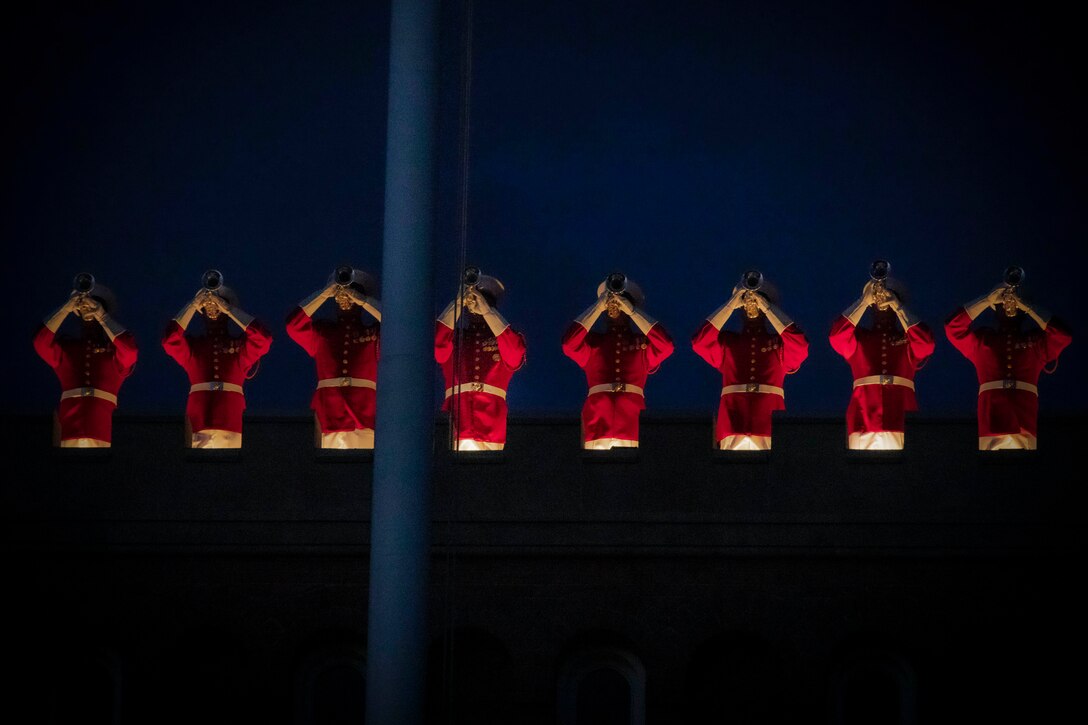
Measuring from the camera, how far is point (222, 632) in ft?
50.9

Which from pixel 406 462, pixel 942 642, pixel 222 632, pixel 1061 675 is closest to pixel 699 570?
pixel 942 642

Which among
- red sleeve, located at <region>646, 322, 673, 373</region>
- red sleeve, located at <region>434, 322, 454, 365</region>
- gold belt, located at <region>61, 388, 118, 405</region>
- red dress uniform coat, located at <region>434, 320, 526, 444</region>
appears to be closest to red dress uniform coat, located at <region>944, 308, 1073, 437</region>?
red sleeve, located at <region>646, 322, 673, 373</region>

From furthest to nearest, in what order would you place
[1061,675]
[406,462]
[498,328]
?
[498,328], [1061,675], [406,462]

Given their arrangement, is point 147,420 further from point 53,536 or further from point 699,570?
point 699,570

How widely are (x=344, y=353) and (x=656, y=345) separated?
2844 mm

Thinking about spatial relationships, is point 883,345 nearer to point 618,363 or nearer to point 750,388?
point 750,388

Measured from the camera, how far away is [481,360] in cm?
1619

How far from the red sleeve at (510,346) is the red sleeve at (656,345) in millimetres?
1161

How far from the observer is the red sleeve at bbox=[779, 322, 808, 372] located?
53.8ft

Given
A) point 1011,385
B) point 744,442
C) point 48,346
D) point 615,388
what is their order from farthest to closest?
point 48,346
point 615,388
point 1011,385
point 744,442

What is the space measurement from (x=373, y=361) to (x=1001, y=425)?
566 cm

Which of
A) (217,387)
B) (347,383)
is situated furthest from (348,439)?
(217,387)

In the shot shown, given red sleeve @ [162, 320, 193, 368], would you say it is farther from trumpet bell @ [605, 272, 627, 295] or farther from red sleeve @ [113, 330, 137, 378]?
trumpet bell @ [605, 272, 627, 295]

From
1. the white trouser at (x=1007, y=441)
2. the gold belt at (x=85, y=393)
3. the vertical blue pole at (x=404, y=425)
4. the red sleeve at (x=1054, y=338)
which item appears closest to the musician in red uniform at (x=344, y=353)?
the gold belt at (x=85, y=393)
